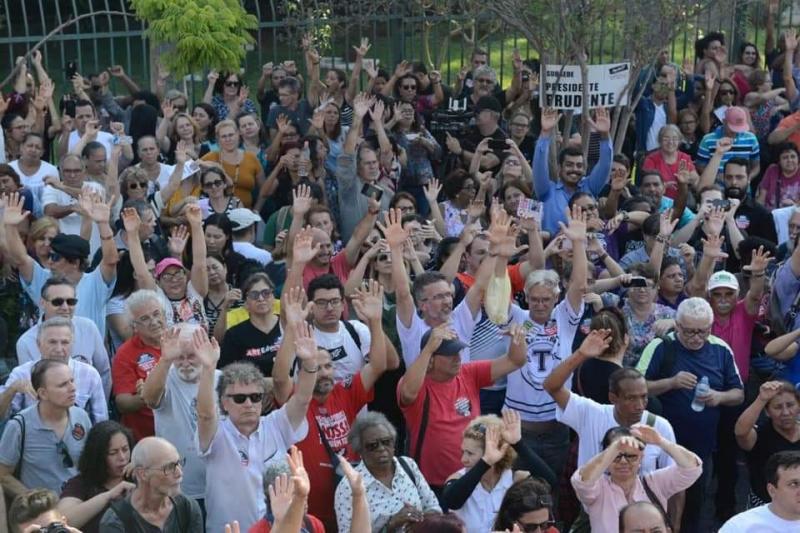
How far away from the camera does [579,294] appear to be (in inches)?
335

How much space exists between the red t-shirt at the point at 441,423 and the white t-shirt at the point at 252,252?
6.97ft

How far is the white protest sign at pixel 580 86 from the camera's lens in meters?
12.2

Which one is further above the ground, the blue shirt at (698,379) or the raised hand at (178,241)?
the raised hand at (178,241)

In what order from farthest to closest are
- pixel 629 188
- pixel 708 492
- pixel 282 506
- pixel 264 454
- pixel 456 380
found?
pixel 629 188, pixel 708 492, pixel 456 380, pixel 264 454, pixel 282 506

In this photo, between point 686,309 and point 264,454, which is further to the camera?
point 686,309

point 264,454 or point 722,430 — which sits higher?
point 264,454

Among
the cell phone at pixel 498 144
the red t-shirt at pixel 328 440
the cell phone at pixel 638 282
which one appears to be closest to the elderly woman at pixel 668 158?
the cell phone at pixel 498 144

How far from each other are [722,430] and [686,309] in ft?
3.13

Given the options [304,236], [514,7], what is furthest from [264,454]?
[514,7]

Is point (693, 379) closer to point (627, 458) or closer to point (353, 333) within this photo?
point (627, 458)

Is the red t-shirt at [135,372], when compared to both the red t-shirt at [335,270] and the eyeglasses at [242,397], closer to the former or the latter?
the eyeglasses at [242,397]

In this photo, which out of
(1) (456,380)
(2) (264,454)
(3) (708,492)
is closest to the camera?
(2) (264,454)

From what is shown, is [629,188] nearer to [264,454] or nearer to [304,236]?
[304,236]

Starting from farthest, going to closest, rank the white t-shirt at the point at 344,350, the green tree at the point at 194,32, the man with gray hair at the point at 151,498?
1. the green tree at the point at 194,32
2. the white t-shirt at the point at 344,350
3. the man with gray hair at the point at 151,498
